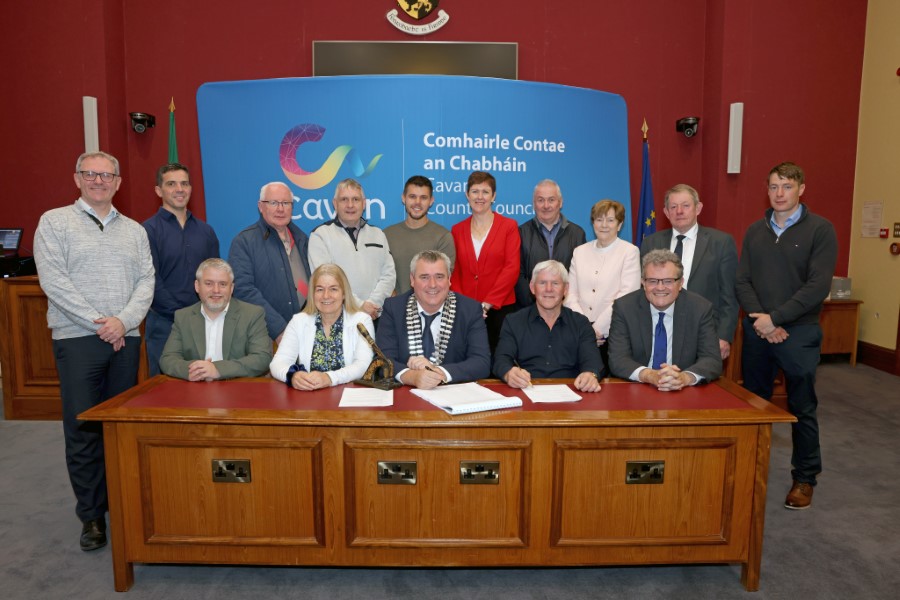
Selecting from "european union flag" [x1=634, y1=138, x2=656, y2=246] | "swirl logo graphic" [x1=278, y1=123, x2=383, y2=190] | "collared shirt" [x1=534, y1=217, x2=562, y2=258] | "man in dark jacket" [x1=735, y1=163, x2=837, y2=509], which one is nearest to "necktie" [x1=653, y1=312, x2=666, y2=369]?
"man in dark jacket" [x1=735, y1=163, x2=837, y2=509]

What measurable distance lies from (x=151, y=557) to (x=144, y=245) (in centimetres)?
135

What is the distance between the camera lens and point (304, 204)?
4.95 metres

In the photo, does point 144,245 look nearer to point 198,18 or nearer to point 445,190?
point 445,190

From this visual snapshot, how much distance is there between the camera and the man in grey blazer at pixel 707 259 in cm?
326

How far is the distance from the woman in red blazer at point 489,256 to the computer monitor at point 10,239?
4.08m

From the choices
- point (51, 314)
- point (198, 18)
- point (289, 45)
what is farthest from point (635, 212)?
point (51, 314)

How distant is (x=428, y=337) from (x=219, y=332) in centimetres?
97

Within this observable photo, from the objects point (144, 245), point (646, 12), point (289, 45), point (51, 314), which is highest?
point (646, 12)

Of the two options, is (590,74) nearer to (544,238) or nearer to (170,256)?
(544,238)

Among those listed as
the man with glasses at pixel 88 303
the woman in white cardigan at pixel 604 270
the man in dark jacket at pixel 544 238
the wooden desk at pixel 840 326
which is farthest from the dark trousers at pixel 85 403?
the wooden desk at pixel 840 326

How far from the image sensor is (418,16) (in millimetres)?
6207

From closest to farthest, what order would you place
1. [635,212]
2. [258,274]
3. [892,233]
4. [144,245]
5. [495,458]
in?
1. [495,458]
2. [144,245]
3. [258,274]
4. [892,233]
5. [635,212]

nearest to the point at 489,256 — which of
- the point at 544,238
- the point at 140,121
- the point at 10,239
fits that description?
the point at 544,238

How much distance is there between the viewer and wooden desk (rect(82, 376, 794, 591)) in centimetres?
218
